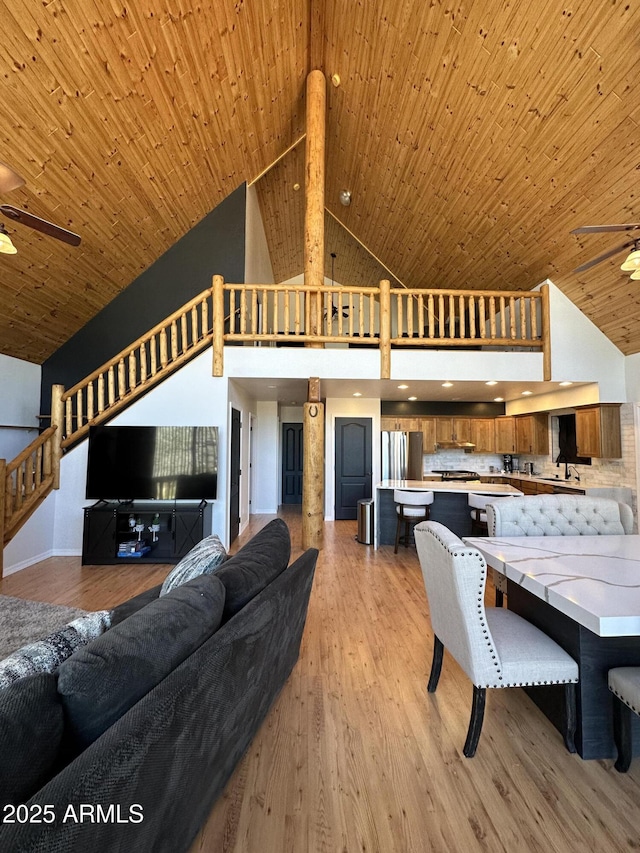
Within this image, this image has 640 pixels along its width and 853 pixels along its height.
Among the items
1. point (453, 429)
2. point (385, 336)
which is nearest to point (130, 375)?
point (385, 336)

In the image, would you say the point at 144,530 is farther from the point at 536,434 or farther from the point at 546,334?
the point at 536,434

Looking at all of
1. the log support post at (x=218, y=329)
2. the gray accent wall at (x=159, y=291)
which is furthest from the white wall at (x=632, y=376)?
the gray accent wall at (x=159, y=291)

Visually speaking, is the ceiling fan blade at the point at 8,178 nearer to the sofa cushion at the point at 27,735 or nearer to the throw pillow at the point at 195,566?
the throw pillow at the point at 195,566

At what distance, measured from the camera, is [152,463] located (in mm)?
5082

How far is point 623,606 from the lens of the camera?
61.5 inches

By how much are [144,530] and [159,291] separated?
3715 mm

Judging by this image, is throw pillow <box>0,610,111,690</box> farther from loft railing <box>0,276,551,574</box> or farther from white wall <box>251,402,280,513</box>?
white wall <box>251,402,280,513</box>

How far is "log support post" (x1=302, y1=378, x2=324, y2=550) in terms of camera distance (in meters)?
5.44

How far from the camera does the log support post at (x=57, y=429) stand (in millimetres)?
5066

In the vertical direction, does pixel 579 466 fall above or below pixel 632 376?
below

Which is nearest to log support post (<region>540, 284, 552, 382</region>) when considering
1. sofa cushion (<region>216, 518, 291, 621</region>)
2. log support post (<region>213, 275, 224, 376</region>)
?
log support post (<region>213, 275, 224, 376</region>)

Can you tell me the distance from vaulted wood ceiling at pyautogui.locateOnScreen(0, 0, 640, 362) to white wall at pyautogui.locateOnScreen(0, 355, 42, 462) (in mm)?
241

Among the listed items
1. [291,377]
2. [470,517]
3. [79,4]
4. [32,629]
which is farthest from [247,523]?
[79,4]

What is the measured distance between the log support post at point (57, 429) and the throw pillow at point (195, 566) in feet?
12.7
